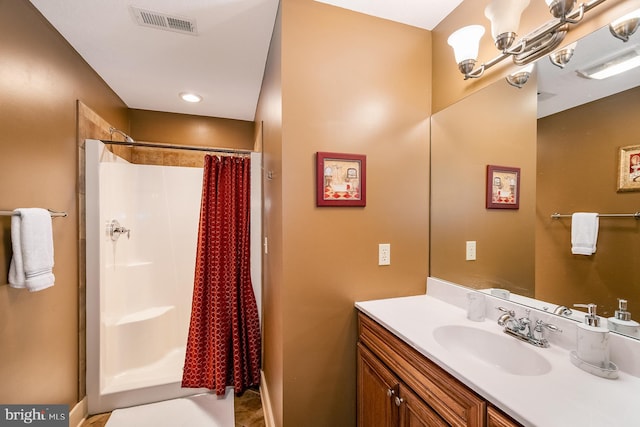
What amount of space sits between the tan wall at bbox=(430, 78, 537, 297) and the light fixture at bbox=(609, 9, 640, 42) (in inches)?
10.6

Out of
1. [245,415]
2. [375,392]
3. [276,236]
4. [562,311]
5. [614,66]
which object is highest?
[614,66]

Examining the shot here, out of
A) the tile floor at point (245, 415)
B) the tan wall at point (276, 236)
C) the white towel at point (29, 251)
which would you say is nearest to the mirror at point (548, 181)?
the tan wall at point (276, 236)

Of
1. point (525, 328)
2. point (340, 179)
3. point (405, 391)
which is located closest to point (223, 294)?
point (340, 179)

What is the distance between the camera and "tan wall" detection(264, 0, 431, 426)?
53.9 inches

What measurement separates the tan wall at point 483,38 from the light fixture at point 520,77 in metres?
0.04

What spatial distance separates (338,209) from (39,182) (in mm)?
1695

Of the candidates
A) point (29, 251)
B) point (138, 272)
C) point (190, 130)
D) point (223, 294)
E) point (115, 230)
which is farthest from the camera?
point (190, 130)

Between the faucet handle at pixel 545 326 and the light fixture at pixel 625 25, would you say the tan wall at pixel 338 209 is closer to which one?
the faucet handle at pixel 545 326

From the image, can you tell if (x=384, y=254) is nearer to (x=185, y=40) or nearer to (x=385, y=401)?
(x=385, y=401)

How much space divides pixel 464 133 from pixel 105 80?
2.84 metres

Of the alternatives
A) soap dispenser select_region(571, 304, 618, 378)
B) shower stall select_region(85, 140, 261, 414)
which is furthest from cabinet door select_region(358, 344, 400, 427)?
shower stall select_region(85, 140, 261, 414)

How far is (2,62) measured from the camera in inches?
49.6

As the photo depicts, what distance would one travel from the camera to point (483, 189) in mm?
1435

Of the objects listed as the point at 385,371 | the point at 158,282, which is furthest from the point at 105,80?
the point at 385,371
